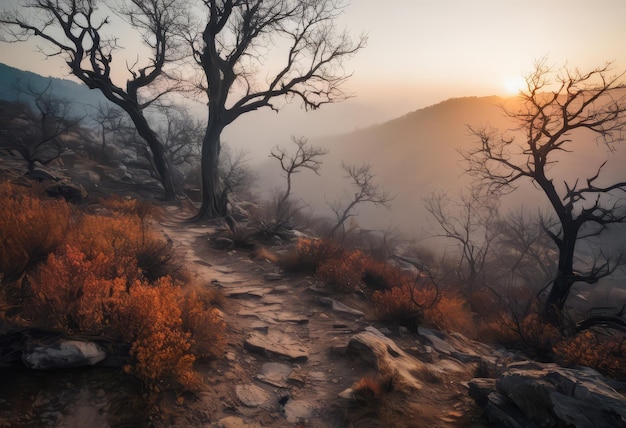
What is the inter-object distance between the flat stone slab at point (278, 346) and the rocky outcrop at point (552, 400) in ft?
8.69

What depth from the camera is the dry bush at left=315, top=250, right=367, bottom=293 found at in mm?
8180

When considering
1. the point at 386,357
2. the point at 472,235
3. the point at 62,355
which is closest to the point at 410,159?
the point at 472,235

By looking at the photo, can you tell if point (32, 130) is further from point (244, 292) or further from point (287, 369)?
point (287, 369)

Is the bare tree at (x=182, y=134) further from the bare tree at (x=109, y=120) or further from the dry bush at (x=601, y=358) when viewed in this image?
the dry bush at (x=601, y=358)

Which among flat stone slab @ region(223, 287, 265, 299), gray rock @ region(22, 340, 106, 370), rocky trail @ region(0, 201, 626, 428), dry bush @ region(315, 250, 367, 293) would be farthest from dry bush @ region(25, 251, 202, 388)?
dry bush @ region(315, 250, 367, 293)

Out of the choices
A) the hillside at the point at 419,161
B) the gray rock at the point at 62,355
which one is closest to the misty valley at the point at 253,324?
the gray rock at the point at 62,355

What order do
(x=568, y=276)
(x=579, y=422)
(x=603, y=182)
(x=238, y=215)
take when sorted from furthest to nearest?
(x=603, y=182)
(x=238, y=215)
(x=568, y=276)
(x=579, y=422)

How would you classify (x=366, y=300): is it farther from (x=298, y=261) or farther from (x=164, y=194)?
(x=164, y=194)

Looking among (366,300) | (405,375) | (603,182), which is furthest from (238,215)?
(603,182)

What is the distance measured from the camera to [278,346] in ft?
17.5

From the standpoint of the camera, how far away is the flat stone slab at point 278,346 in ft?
16.5

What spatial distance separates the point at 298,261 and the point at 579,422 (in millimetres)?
6856

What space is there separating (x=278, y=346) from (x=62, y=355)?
3.05 m

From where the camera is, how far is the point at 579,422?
310cm
